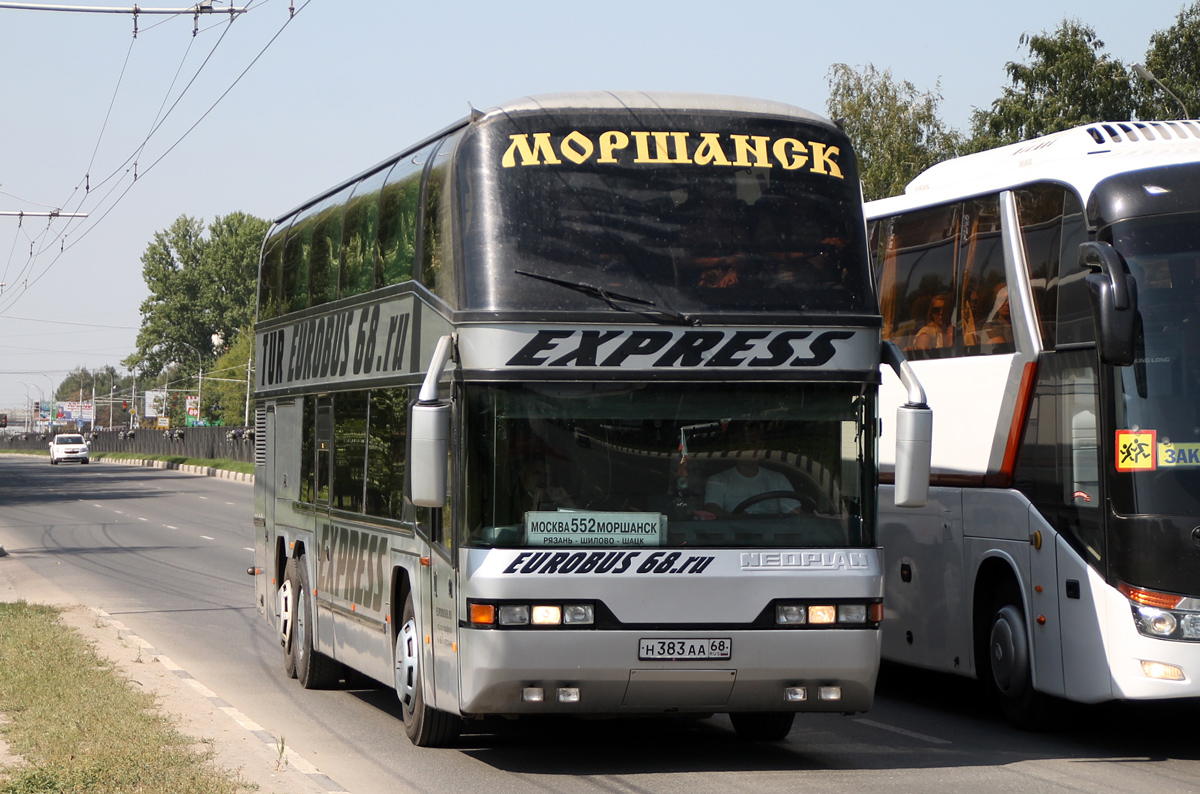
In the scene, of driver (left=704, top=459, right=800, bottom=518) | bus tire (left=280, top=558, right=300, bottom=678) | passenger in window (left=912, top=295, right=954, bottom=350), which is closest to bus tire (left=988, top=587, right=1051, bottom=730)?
passenger in window (left=912, top=295, right=954, bottom=350)

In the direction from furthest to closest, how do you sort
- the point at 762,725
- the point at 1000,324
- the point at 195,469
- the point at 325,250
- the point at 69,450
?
the point at 69,450, the point at 195,469, the point at 325,250, the point at 1000,324, the point at 762,725

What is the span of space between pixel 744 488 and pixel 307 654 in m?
5.45

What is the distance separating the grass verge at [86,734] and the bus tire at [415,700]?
1300 mm

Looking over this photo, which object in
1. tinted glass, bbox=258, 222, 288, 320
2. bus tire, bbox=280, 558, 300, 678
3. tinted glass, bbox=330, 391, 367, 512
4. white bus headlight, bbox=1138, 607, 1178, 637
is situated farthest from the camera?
tinted glass, bbox=258, 222, 288, 320

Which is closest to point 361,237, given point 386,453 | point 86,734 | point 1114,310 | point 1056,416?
point 386,453

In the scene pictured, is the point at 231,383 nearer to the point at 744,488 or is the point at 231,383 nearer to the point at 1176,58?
the point at 1176,58

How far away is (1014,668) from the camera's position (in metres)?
10.5

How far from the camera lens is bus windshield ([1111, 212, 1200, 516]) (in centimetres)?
906

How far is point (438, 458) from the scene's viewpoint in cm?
823

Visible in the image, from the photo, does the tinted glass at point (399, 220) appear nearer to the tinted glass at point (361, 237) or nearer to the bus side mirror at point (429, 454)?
the tinted glass at point (361, 237)

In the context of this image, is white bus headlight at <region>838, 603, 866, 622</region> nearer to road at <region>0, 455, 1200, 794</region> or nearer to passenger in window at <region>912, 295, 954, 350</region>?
road at <region>0, 455, 1200, 794</region>

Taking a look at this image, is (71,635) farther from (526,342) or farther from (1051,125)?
(1051,125)

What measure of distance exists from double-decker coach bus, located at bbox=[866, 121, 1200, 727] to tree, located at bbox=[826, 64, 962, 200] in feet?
117

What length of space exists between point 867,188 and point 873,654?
40.8m
